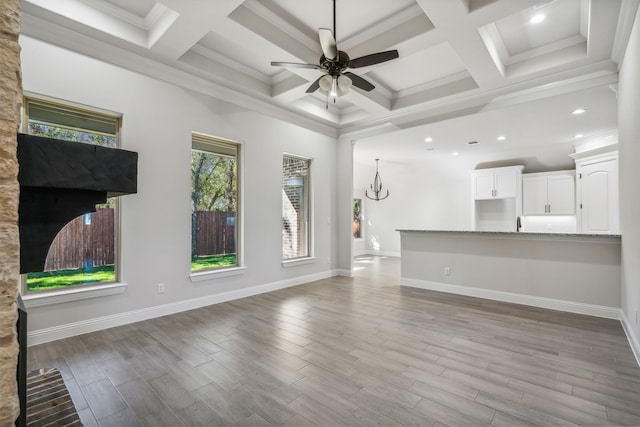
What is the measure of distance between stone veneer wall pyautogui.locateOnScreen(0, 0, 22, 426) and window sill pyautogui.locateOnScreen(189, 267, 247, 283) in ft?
10.5

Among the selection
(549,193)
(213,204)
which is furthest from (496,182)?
(213,204)

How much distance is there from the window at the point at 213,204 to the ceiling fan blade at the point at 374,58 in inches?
91.9

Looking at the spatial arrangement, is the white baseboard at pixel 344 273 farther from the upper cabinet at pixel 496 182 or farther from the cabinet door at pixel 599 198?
the cabinet door at pixel 599 198

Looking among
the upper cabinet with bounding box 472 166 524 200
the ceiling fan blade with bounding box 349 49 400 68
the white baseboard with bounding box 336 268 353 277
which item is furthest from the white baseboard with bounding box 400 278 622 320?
the upper cabinet with bounding box 472 166 524 200

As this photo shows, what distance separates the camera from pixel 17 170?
31.8 inches

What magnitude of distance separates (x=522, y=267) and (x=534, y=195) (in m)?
4.09

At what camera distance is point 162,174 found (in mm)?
3588

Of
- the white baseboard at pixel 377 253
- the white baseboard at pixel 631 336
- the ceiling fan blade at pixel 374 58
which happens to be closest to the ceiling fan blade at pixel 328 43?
the ceiling fan blade at pixel 374 58

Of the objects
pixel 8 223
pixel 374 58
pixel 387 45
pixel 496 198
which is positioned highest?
pixel 387 45

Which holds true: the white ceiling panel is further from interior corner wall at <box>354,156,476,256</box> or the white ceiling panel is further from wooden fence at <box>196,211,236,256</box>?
interior corner wall at <box>354,156,476,256</box>

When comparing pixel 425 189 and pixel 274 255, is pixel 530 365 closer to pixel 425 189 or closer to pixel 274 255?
pixel 274 255

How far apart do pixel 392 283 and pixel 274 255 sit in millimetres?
2208

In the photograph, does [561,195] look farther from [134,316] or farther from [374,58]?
[134,316]

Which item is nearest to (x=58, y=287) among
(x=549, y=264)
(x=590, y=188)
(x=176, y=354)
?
(x=176, y=354)
